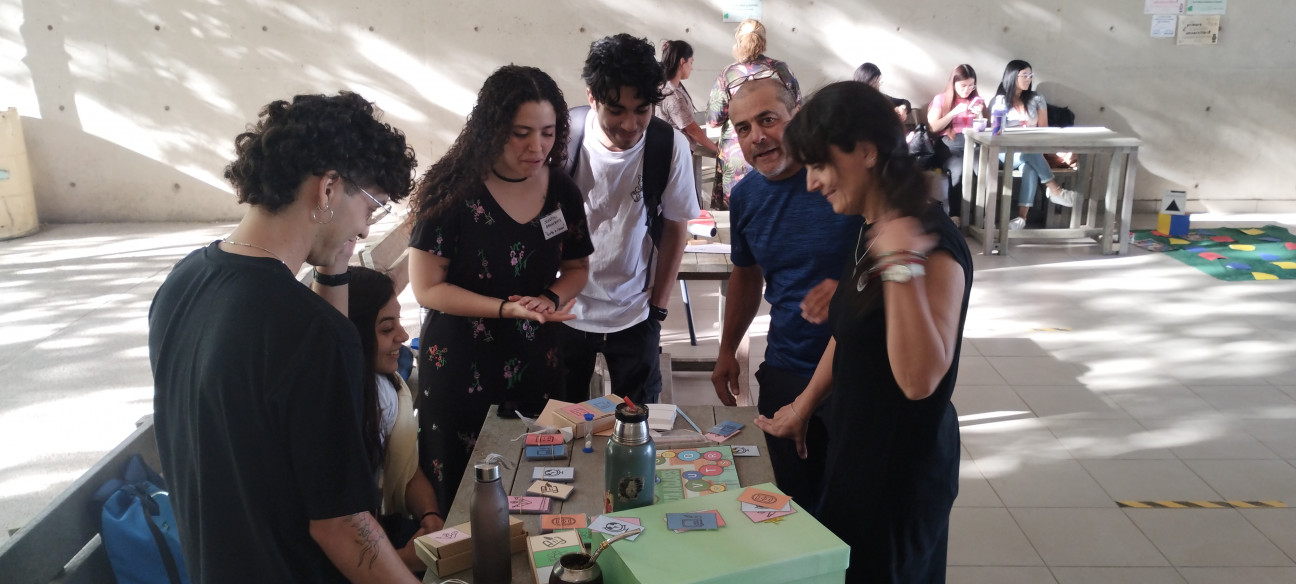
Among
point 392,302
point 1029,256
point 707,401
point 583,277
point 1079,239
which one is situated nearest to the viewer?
point 392,302

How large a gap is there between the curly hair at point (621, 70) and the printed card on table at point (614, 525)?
139cm

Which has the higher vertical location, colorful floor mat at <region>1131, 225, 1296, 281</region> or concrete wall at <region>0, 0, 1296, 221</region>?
concrete wall at <region>0, 0, 1296, 221</region>

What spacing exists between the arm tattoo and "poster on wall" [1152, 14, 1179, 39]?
848 cm

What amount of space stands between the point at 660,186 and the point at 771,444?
0.92 meters

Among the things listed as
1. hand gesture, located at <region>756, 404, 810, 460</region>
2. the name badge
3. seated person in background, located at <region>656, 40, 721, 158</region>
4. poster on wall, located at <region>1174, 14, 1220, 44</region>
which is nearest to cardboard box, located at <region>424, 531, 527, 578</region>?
hand gesture, located at <region>756, 404, 810, 460</region>

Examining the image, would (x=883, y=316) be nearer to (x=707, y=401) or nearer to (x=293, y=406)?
(x=293, y=406)

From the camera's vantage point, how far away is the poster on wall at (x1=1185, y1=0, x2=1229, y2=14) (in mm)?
7980

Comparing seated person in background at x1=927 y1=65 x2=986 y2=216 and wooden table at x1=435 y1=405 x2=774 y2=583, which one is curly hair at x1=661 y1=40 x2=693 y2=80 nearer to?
seated person in background at x1=927 y1=65 x2=986 y2=216

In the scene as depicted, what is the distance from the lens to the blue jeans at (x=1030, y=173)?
25.3ft

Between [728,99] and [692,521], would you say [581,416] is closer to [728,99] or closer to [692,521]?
[692,521]

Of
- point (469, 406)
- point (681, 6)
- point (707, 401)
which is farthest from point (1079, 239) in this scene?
point (469, 406)

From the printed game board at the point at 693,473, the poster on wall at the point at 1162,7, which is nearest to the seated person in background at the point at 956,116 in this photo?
the poster on wall at the point at 1162,7

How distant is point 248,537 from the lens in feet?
4.51

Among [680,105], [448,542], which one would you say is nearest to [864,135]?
[448,542]
